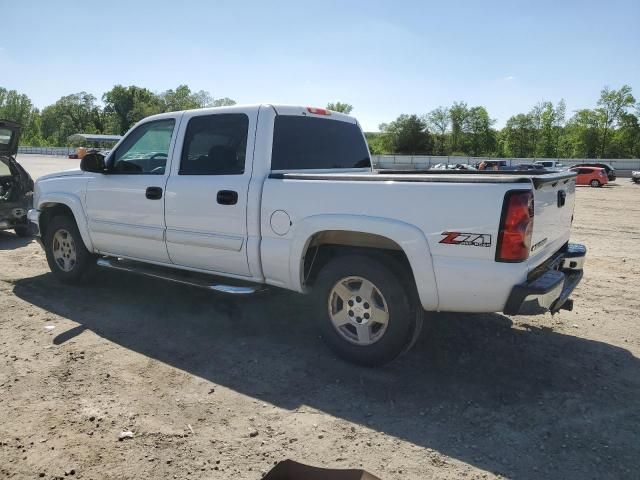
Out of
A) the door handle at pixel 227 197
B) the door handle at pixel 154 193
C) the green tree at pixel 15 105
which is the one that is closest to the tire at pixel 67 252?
the door handle at pixel 154 193

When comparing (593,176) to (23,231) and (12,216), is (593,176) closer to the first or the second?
(23,231)

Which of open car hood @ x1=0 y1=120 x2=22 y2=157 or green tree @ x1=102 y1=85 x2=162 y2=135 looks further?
green tree @ x1=102 y1=85 x2=162 y2=135

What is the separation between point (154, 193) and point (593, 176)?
3297 cm

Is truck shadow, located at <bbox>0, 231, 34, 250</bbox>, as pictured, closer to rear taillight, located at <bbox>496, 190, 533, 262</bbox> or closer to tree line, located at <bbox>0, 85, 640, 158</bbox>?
rear taillight, located at <bbox>496, 190, 533, 262</bbox>

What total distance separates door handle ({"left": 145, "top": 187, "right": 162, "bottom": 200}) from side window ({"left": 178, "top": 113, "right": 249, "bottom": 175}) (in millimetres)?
287

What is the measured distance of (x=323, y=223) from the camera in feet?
12.4

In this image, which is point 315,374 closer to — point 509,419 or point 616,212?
point 509,419

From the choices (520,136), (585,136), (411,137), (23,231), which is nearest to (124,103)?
(411,137)

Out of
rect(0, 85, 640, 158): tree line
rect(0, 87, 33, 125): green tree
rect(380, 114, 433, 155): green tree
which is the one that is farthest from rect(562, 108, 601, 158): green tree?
rect(0, 87, 33, 125): green tree

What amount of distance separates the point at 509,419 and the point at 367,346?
112cm

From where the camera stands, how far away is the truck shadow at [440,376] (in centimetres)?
294

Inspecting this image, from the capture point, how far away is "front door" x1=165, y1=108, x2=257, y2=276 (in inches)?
169

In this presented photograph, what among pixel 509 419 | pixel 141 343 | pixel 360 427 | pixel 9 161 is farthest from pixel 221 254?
pixel 9 161

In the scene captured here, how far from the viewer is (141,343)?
174 inches
